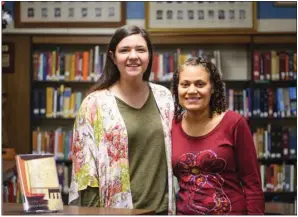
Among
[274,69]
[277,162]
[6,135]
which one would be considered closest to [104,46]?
[6,135]

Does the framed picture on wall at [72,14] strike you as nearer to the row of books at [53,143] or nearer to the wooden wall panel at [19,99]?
the wooden wall panel at [19,99]

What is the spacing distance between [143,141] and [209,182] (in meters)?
0.35

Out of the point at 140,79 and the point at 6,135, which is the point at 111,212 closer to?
the point at 140,79

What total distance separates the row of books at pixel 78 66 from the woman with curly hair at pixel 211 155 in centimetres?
363

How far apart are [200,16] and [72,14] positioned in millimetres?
1325

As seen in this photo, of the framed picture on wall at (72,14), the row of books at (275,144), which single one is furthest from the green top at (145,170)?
the framed picture on wall at (72,14)

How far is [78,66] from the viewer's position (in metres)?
5.68

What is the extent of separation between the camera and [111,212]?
6.08 ft

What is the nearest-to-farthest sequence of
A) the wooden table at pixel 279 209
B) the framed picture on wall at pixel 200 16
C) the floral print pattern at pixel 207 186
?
the floral print pattern at pixel 207 186, the wooden table at pixel 279 209, the framed picture on wall at pixel 200 16

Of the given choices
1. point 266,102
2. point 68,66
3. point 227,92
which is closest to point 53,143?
point 68,66

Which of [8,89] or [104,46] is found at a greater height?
[104,46]

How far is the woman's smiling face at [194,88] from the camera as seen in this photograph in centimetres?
199

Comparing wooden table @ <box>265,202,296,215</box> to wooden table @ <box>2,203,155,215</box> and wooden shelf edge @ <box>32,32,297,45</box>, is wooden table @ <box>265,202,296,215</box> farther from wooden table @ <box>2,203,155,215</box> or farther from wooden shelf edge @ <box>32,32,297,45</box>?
wooden table @ <box>2,203,155,215</box>

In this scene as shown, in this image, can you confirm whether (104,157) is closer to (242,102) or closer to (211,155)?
(211,155)
